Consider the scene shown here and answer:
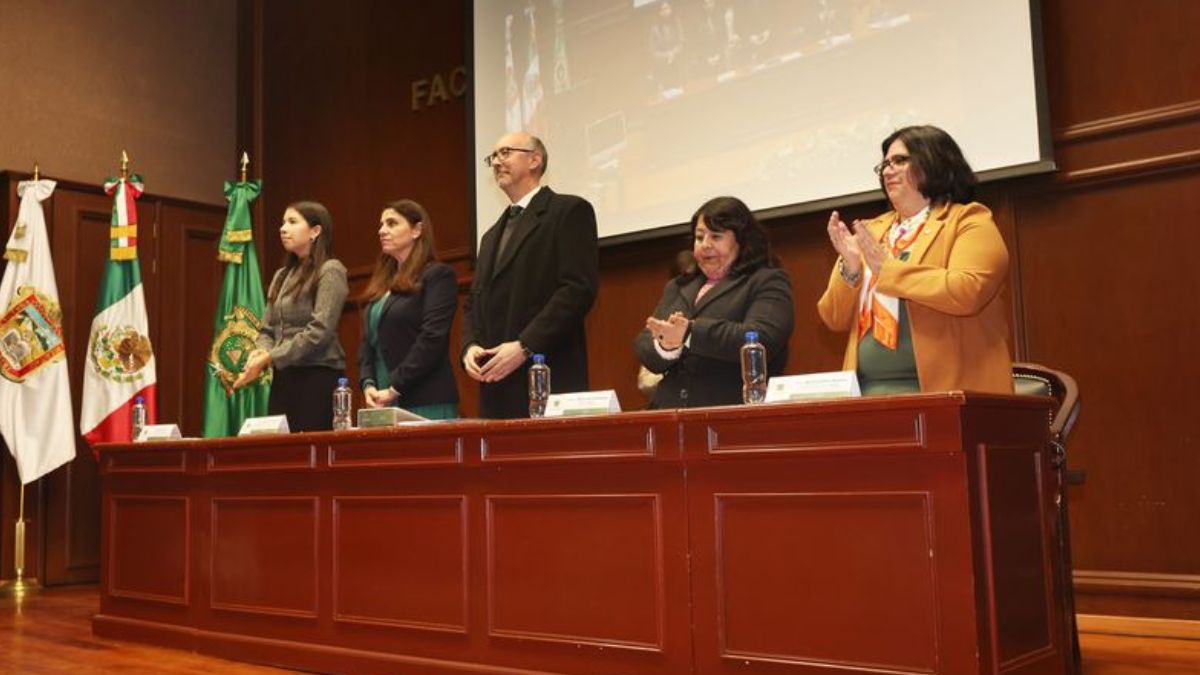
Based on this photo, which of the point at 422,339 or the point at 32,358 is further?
the point at 32,358

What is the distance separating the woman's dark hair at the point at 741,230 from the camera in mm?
2830

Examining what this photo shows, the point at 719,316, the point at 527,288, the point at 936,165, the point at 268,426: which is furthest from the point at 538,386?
the point at 936,165

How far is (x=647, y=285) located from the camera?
4.96 metres

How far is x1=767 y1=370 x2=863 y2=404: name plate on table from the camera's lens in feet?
7.30

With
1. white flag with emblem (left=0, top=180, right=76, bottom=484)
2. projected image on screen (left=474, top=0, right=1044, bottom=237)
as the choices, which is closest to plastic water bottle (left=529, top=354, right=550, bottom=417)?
projected image on screen (left=474, top=0, right=1044, bottom=237)

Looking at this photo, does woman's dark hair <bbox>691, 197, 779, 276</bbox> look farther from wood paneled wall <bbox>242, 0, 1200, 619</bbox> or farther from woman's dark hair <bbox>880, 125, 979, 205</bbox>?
wood paneled wall <bbox>242, 0, 1200, 619</bbox>

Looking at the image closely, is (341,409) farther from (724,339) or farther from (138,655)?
(724,339)

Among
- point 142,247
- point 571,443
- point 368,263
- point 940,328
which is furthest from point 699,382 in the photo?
point 142,247

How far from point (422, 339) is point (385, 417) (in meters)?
0.35

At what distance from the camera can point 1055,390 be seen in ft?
9.70

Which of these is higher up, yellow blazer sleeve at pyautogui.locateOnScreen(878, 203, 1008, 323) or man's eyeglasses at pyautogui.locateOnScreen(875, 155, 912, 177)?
man's eyeglasses at pyautogui.locateOnScreen(875, 155, 912, 177)

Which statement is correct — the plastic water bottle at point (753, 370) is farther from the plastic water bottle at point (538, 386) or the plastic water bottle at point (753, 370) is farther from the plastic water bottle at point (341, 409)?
the plastic water bottle at point (341, 409)

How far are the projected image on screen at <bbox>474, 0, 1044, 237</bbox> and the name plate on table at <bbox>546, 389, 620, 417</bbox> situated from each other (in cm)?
197

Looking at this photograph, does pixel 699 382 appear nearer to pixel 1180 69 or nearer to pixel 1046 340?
pixel 1046 340
